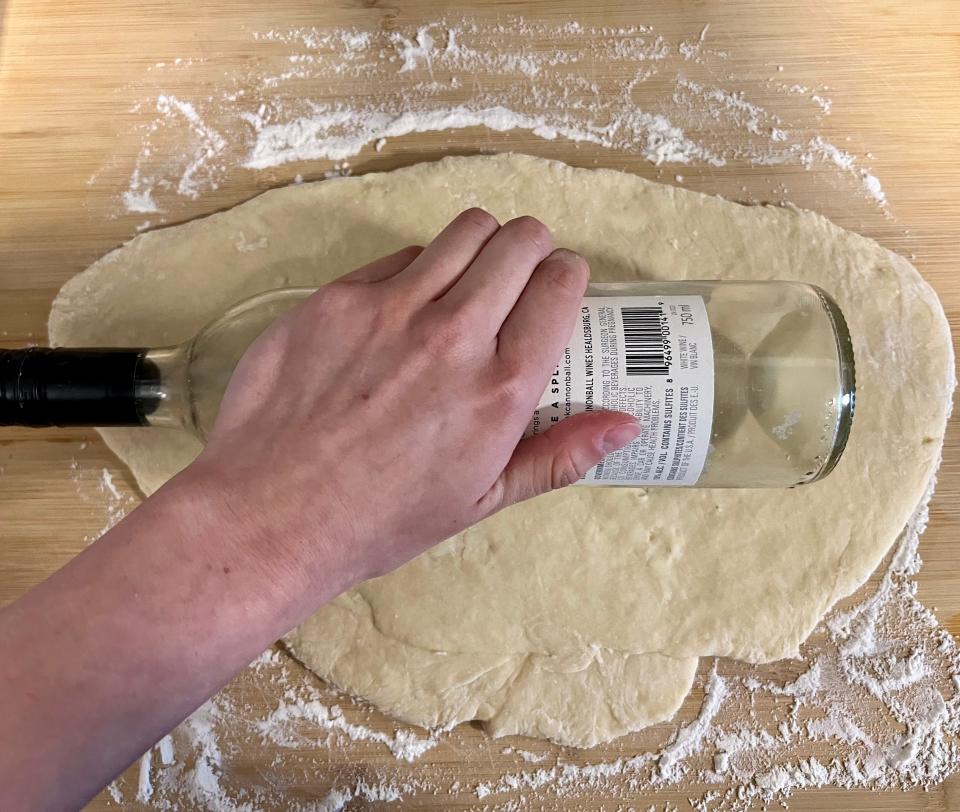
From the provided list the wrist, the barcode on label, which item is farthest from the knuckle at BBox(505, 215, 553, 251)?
the wrist

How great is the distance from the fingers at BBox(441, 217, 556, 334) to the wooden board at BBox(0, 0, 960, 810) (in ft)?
1.38

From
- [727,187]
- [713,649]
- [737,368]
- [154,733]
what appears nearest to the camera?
[154,733]

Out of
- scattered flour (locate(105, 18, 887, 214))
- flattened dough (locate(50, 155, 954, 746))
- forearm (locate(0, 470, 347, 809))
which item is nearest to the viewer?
forearm (locate(0, 470, 347, 809))

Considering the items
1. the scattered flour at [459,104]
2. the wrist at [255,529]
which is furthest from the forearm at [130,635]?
the scattered flour at [459,104]

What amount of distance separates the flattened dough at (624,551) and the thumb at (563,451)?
25 cm

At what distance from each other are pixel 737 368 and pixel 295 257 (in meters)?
0.62

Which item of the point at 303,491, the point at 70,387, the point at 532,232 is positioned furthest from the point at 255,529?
the point at 532,232

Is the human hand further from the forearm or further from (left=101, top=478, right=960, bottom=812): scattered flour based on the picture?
(left=101, top=478, right=960, bottom=812): scattered flour

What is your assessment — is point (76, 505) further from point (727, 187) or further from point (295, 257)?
point (727, 187)

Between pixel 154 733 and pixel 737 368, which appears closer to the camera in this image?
pixel 154 733

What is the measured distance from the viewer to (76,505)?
1008 mm

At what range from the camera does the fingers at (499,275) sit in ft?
2.12

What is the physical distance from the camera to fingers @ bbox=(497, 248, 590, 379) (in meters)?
0.64

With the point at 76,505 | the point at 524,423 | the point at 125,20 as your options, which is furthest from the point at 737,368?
the point at 125,20
